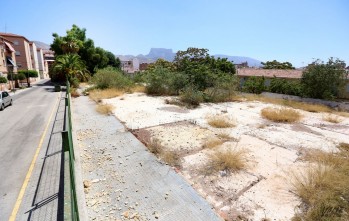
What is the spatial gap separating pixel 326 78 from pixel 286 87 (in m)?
4.34

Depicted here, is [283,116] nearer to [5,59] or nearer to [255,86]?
[255,86]

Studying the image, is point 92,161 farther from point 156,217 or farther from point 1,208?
point 156,217

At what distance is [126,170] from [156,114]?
6.84 metres

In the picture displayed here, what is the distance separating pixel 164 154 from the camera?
21.8ft

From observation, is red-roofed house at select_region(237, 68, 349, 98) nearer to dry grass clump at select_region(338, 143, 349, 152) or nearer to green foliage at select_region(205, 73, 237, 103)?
green foliage at select_region(205, 73, 237, 103)

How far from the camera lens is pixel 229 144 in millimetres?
7641

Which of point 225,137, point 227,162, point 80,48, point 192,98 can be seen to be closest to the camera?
point 227,162

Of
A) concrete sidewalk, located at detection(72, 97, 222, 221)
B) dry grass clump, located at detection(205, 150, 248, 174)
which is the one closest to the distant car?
concrete sidewalk, located at detection(72, 97, 222, 221)

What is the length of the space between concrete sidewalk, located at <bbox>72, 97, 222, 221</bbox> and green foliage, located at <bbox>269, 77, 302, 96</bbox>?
745 inches

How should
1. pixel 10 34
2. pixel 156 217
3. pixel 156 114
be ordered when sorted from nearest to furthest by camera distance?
1. pixel 156 217
2. pixel 156 114
3. pixel 10 34

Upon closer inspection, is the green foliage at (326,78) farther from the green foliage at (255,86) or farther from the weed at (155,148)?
the weed at (155,148)

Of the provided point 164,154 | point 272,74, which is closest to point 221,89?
Answer: point 164,154

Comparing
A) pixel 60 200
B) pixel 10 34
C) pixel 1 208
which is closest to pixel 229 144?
pixel 60 200

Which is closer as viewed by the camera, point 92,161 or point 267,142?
point 92,161
